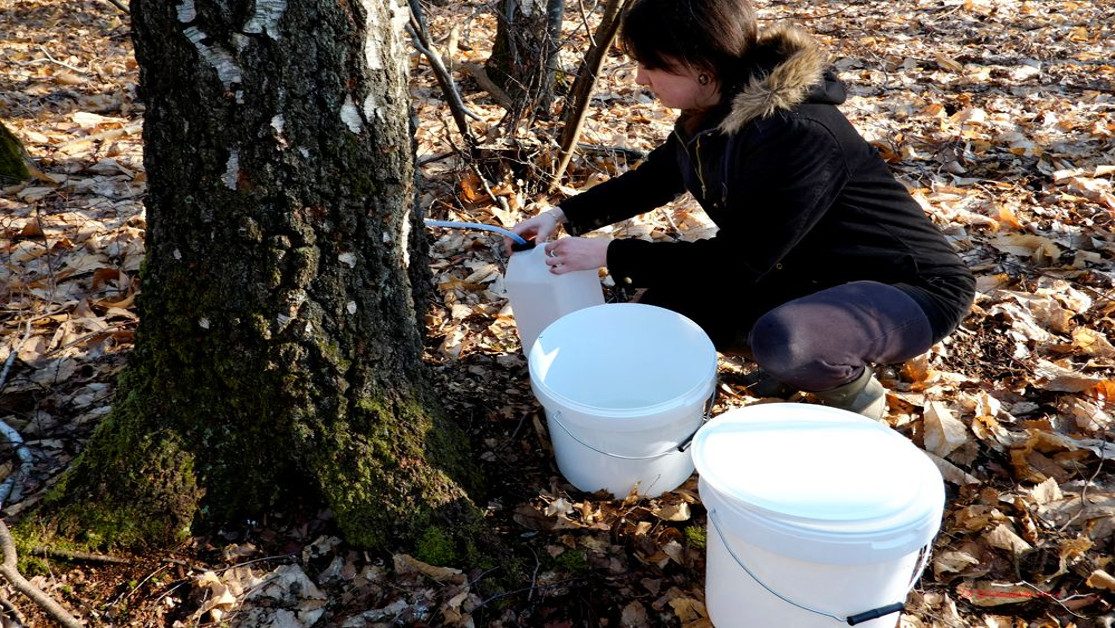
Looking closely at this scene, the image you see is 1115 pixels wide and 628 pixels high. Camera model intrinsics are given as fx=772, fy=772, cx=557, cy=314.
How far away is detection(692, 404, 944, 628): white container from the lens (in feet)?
5.32

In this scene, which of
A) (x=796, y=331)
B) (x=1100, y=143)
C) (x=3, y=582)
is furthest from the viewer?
(x=1100, y=143)

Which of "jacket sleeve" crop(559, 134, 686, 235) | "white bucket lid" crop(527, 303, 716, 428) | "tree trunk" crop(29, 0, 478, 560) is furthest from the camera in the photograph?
"jacket sleeve" crop(559, 134, 686, 235)

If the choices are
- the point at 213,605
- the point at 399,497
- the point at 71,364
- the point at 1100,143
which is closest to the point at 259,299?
the point at 399,497

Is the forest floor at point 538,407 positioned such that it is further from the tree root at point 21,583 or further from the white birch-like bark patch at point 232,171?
the white birch-like bark patch at point 232,171

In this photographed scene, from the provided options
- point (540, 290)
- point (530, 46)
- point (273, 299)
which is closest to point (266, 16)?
point (273, 299)

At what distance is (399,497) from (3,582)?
97 centimetres

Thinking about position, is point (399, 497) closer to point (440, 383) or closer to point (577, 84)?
point (440, 383)

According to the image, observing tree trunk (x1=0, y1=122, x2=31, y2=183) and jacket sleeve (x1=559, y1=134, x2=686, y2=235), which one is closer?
jacket sleeve (x1=559, y1=134, x2=686, y2=235)

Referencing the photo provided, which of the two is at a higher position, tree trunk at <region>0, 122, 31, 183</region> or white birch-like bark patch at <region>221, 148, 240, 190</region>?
white birch-like bark patch at <region>221, 148, 240, 190</region>

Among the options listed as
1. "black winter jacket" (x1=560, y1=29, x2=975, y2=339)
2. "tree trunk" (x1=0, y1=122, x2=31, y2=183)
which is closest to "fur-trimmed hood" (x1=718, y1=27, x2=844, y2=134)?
"black winter jacket" (x1=560, y1=29, x2=975, y2=339)

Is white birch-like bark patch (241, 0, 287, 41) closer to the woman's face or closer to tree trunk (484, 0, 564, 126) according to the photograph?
the woman's face

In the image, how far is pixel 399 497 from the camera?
2.11 m

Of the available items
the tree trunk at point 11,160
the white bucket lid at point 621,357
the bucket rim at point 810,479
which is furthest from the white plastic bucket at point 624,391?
the tree trunk at point 11,160

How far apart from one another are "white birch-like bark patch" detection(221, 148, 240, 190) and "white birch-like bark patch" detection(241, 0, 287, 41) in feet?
0.90
